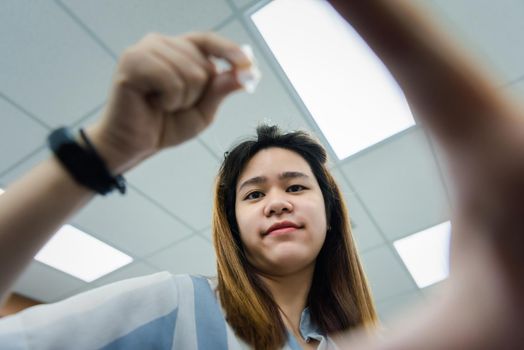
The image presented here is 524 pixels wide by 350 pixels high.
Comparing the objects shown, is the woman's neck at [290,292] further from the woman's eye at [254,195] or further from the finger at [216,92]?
the finger at [216,92]

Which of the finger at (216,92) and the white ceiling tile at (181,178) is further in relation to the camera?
the white ceiling tile at (181,178)

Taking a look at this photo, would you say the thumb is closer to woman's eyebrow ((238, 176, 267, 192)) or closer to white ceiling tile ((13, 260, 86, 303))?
woman's eyebrow ((238, 176, 267, 192))

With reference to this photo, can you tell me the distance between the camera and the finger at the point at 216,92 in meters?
0.35

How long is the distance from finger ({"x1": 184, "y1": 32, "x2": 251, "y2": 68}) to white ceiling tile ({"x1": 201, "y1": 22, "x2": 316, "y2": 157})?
1447 millimetres

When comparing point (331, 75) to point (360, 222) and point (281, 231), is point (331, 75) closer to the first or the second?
point (281, 231)

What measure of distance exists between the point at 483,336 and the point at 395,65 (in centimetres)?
11

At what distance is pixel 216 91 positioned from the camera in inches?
14.4

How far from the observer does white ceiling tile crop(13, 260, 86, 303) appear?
128 inches

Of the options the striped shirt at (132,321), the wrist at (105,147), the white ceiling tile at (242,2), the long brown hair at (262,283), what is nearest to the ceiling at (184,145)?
the white ceiling tile at (242,2)

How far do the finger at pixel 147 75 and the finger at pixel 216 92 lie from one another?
34mm

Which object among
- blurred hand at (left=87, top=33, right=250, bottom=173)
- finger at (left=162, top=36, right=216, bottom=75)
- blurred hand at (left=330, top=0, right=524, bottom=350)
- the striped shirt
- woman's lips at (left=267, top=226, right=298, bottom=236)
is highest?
woman's lips at (left=267, top=226, right=298, bottom=236)

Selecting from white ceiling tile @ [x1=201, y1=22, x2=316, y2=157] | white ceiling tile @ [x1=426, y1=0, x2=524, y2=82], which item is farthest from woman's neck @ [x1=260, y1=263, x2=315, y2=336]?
white ceiling tile @ [x1=426, y1=0, x2=524, y2=82]

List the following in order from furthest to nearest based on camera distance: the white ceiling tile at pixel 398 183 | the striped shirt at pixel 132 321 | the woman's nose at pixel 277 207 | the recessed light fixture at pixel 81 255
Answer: the recessed light fixture at pixel 81 255
the white ceiling tile at pixel 398 183
the woman's nose at pixel 277 207
the striped shirt at pixel 132 321

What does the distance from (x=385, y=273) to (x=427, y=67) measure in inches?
157
